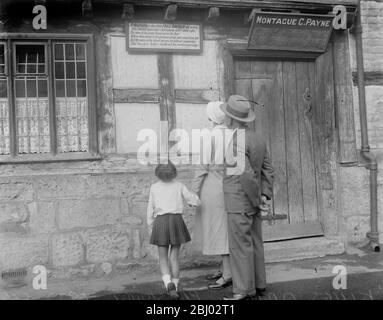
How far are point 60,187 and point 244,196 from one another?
6.90ft

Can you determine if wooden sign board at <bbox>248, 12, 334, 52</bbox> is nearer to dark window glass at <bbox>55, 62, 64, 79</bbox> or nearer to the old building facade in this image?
the old building facade

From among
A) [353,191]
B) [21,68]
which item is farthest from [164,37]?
[353,191]

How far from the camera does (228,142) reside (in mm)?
4395

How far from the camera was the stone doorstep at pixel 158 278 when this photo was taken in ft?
15.9

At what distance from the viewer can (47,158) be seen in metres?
5.28

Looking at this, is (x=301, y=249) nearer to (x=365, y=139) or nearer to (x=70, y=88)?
A: (x=365, y=139)

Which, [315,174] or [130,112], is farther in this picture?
[315,174]

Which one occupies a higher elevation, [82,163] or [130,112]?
[130,112]

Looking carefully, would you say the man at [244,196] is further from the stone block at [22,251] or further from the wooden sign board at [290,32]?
the stone block at [22,251]
